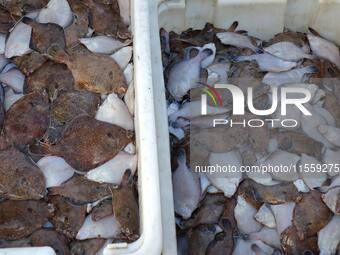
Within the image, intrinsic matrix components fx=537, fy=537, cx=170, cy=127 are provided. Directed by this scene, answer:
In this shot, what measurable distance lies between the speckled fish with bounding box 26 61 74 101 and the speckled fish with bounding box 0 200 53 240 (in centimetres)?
39

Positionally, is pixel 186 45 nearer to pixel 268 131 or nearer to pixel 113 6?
pixel 113 6

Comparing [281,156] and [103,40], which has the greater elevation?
[103,40]

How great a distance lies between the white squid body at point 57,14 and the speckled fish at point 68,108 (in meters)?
0.34

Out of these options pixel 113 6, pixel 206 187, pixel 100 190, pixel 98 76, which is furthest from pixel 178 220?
pixel 113 6

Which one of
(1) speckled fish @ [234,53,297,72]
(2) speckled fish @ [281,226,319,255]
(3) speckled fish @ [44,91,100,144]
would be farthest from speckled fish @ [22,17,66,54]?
(2) speckled fish @ [281,226,319,255]

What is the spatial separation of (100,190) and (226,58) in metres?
0.76

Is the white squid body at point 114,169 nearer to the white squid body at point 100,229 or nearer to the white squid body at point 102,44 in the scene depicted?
the white squid body at point 100,229

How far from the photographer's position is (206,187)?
180 cm

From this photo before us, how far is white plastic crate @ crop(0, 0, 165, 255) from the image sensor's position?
54.9 inches

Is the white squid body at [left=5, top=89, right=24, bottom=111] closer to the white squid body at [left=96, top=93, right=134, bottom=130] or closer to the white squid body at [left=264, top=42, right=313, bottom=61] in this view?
the white squid body at [left=96, top=93, right=134, bottom=130]

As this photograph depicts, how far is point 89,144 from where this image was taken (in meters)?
1.72

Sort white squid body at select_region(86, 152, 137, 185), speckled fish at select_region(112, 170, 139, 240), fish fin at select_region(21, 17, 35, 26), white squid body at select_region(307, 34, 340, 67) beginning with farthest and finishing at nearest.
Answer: white squid body at select_region(307, 34, 340, 67) → fish fin at select_region(21, 17, 35, 26) → white squid body at select_region(86, 152, 137, 185) → speckled fish at select_region(112, 170, 139, 240)

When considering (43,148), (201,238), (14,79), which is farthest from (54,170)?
(201,238)

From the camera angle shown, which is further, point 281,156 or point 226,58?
point 226,58
